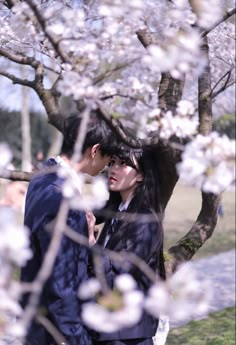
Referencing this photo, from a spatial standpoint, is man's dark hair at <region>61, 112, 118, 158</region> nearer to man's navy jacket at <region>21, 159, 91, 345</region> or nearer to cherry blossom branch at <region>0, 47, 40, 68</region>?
man's navy jacket at <region>21, 159, 91, 345</region>

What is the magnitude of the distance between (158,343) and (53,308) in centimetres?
95

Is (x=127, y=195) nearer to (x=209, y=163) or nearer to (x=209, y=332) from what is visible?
(x=209, y=163)

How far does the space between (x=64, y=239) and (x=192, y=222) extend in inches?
456

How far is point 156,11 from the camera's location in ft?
8.86

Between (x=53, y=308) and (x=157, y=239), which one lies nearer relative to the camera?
(x=53, y=308)

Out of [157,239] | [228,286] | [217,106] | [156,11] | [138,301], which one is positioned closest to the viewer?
[138,301]

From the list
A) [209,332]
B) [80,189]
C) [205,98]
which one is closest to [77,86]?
[80,189]

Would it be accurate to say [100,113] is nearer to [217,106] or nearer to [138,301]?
[138,301]

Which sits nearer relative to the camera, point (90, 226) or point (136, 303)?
point (136, 303)

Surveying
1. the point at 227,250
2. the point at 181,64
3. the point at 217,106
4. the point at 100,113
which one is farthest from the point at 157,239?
the point at 227,250

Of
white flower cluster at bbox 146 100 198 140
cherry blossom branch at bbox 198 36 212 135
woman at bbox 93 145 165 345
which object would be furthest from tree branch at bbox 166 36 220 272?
white flower cluster at bbox 146 100 198 140

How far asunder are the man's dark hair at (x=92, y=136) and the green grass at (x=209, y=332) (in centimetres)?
323

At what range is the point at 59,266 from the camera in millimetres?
2188

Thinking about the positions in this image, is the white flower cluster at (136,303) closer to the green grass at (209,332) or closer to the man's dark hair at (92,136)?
the man's dark hair at (92,136)
